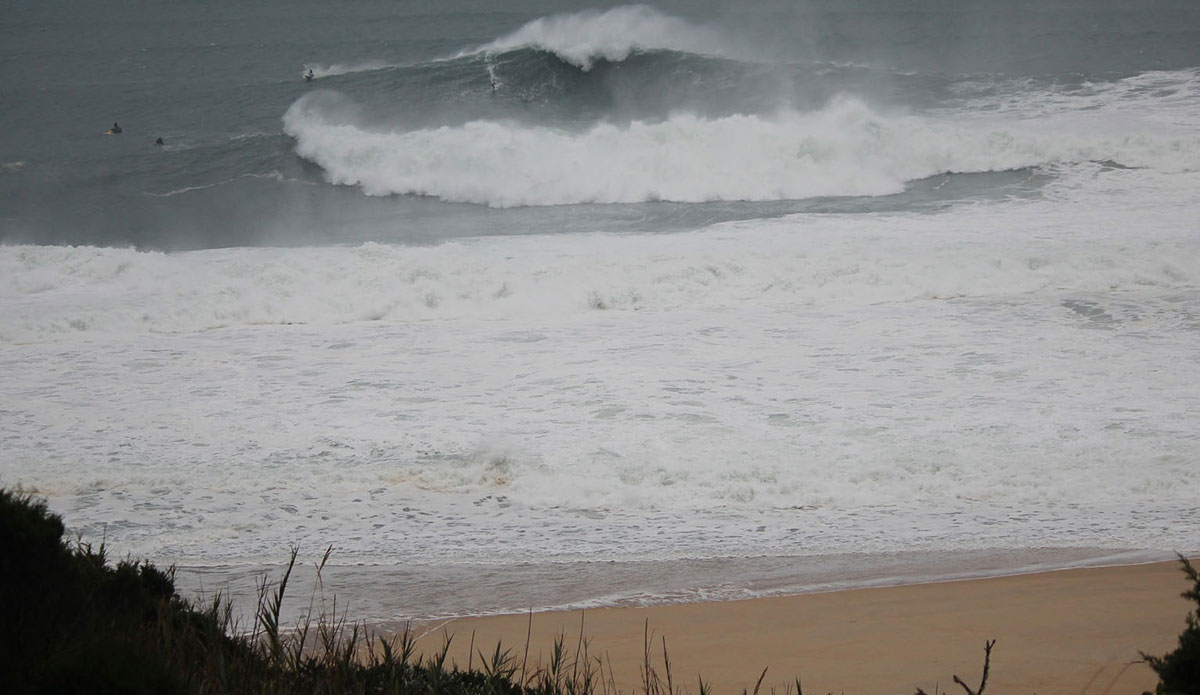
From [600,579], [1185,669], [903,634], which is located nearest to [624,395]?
[600,579]

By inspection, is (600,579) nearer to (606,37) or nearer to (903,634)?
(903,634)

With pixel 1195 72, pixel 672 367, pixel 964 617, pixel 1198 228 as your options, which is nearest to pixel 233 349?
pixel 672 367

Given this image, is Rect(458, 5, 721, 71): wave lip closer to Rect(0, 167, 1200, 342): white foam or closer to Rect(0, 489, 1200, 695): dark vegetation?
Rect(0, 167, 1200, 342): white foam

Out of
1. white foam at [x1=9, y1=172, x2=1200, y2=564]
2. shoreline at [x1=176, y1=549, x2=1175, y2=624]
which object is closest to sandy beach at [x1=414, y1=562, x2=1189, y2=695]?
shoreline at [x1=176, y1=549, x2=1175, y2=624]

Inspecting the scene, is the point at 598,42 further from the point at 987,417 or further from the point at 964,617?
the point at 964,617

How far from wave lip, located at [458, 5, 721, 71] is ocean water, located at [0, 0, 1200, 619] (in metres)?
0.54

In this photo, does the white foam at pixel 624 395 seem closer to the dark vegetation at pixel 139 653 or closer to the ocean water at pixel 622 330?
the ocean water at pixel 622 330

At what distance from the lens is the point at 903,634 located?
5336 millimetres

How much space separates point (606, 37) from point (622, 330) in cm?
2056

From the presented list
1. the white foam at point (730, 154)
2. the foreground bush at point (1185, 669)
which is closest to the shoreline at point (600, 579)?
the foreground bush at point (1185, 669)

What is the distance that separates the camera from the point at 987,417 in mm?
8594

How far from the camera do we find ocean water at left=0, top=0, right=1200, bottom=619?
692 cm

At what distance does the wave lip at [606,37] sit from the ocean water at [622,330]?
542mm

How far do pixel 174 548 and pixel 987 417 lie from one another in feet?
20.2
